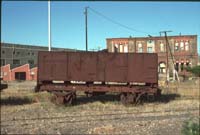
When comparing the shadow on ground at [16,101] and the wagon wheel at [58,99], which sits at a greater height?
the wagon wheel at [58,99]

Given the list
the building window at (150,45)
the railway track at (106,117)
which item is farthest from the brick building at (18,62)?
the railway track at (106,117)

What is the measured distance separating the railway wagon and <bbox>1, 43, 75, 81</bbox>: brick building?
59.1 meters

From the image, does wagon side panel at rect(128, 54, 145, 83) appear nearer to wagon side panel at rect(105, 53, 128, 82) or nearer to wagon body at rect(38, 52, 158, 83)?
wagon body at rect(38, 52, 158, 83)

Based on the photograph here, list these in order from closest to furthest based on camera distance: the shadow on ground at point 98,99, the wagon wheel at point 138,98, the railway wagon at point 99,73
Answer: the wagon wheel at point 138,98
the railway wagon at point 99,73
the shadow on ground at point 98,99

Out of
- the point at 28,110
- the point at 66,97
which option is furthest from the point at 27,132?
the point at 66,97

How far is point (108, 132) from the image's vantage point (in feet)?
40.5

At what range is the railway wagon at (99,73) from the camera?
2233cm

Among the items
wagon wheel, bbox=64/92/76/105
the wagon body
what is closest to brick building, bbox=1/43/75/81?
the wagon body

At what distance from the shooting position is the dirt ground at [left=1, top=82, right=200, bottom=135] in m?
12.9

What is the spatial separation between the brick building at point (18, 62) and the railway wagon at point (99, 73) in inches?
2328

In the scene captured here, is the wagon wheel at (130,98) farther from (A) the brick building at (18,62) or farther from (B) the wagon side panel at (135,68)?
(A) the brick building at (18,62)

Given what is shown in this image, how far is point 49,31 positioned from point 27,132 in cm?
2102

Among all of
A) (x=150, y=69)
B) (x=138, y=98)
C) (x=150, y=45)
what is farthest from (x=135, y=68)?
(x=150, y=45)

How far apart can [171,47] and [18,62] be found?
43115mm
